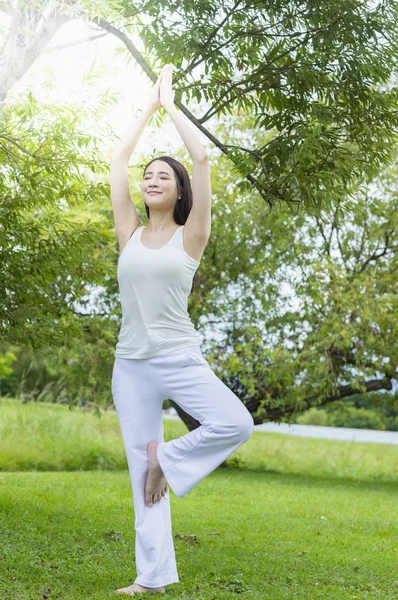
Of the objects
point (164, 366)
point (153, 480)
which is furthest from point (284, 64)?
point (153, 480)

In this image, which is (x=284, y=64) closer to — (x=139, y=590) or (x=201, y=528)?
(x=139, y=590)

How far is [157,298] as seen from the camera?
12.1 ft

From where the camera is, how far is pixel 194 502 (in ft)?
28.8

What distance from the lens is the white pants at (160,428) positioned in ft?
11.6

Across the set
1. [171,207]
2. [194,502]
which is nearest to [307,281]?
[194,502]

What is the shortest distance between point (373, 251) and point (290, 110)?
27.1 ft

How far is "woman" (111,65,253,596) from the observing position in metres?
3.59

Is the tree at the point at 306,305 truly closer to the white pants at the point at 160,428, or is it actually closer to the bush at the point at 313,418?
the white pants at the point at 160,428

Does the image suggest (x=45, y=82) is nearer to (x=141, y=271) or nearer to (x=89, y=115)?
(x=89, y=115)

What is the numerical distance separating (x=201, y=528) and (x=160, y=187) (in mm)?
3937

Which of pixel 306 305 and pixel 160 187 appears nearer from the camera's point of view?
pixel 160 187

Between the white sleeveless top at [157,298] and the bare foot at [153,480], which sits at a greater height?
the white sleeveless top at [157,298]

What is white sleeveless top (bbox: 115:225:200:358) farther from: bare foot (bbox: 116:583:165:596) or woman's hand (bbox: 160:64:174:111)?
bare foot (bbox: 116:583:165:596)

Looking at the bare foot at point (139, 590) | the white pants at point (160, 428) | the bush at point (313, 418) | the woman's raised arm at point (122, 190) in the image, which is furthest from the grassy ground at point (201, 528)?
the bush at point (313, 418)
